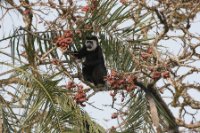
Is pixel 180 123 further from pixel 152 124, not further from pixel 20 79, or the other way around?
pixel 20 79

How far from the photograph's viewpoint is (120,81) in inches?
144

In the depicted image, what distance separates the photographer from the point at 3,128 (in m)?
3.68

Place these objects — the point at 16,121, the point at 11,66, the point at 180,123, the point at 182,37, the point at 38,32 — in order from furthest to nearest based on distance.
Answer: the point at 180,123
the point at 182,37
the point at 38,32
the point at 11,66
the point at 16,121

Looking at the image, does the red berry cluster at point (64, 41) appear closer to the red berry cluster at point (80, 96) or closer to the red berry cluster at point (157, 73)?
the red berry cluster at point (80, 96)

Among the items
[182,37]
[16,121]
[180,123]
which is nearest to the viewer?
[16,121]

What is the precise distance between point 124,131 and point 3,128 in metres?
0.88

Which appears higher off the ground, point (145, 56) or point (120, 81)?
point (145, 56)

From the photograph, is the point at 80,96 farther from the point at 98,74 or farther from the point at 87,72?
the point at 87,72

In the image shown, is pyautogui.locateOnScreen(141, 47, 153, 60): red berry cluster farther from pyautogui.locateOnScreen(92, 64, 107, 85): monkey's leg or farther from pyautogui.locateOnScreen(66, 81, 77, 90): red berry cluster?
pyautogui.locateOnScreen(92, 64, 107, 85): monkey's leg

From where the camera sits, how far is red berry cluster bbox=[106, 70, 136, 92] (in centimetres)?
367

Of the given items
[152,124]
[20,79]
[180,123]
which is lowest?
[180,123]

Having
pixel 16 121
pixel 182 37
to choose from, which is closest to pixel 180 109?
pixel 182 37

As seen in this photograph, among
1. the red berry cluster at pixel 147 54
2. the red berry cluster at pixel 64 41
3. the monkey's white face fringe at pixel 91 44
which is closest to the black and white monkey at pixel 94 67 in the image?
the monkey's white face fringe at pixel 91 44

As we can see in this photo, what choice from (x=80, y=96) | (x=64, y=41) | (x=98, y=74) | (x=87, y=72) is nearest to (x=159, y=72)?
(x=80, y=96)
